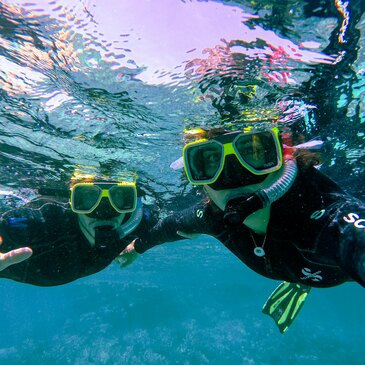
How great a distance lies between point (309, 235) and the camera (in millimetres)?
3691

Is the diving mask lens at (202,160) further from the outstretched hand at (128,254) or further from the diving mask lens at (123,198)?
the outstretched hand at (128,254)

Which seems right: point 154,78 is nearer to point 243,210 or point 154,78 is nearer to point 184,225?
point 184,225

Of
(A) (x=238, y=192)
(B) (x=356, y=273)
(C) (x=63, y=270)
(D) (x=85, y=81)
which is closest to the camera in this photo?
(B) (x=356, y=273)

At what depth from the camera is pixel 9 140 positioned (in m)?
9.26

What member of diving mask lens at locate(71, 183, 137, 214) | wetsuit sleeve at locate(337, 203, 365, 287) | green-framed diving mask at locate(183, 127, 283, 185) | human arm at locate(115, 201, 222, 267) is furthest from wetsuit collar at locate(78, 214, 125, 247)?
wetsuit sleeve at locate(337, 203, 365, 287)

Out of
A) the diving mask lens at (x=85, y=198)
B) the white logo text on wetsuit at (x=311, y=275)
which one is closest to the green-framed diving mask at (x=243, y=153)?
the white logo text on wetsuit at (x=311, y=275)

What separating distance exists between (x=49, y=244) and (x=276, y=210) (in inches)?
201

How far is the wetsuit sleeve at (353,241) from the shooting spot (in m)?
2.56

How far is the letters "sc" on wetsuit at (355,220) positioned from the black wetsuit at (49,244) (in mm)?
4859

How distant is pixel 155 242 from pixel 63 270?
2.30 metres

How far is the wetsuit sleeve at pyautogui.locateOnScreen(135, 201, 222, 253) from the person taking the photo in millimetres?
5367

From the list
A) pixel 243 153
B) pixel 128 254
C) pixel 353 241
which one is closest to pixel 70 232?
pixel 128 254

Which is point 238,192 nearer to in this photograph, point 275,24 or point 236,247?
point 236,247

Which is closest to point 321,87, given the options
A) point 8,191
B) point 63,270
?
point 63,270
